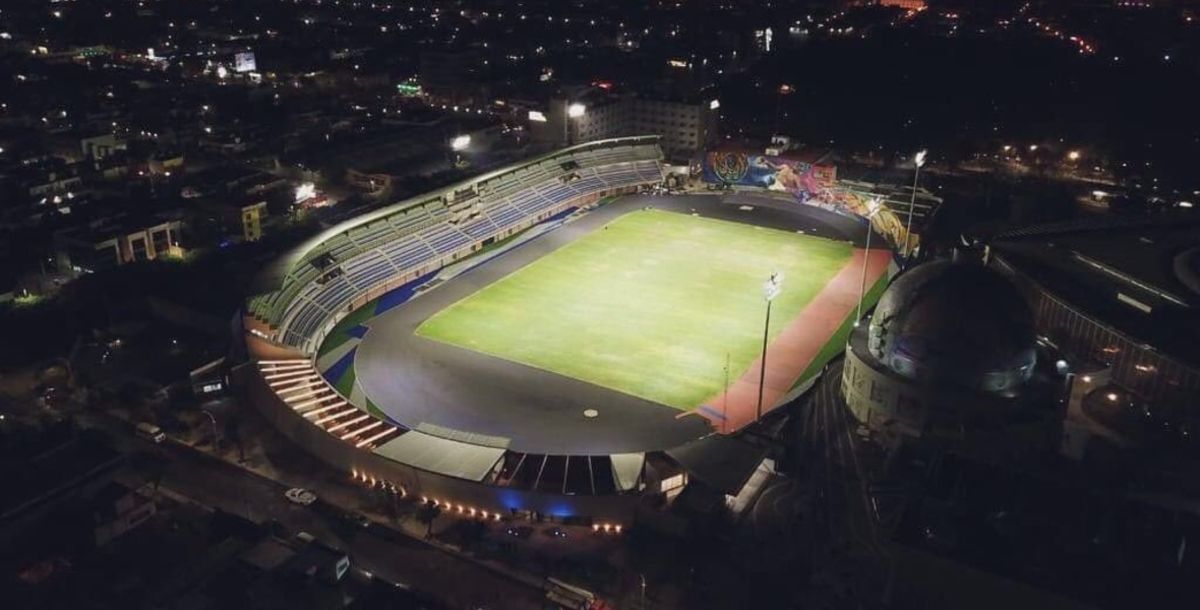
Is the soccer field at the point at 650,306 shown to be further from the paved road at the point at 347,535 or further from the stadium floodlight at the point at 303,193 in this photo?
the stadium floodlight at the point at 303,193

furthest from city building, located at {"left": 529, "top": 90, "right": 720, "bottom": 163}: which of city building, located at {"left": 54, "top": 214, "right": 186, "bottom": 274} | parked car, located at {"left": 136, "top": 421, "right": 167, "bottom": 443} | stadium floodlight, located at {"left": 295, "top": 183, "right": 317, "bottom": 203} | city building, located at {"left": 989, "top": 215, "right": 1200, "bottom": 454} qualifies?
parked car, located at {"left": 136, "top": 421, "right": 167, "bottom": 443}

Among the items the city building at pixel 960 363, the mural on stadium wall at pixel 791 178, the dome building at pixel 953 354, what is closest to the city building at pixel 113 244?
the mural on stadium wall at pixel 791 178

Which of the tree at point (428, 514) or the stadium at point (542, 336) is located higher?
the stadium at point (542, 336)

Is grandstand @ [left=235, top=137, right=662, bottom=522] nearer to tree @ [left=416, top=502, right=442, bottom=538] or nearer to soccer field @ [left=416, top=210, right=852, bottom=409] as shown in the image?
tree @ [left=416, top=502, right=442, bottom=538]

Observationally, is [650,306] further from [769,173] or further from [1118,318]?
[769,173]

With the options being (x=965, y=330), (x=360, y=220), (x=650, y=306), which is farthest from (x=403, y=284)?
(x=965, y=330)

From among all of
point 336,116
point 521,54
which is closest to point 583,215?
point 336,116

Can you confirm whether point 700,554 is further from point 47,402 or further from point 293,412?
point 47,402
